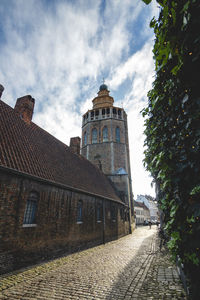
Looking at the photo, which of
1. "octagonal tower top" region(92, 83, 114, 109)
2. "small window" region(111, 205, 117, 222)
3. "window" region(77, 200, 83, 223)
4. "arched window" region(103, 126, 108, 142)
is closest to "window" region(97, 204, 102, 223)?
"window" region(77, 200, 83, 223)

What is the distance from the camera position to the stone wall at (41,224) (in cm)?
646

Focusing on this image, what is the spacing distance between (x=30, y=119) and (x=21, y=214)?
7.86 meters

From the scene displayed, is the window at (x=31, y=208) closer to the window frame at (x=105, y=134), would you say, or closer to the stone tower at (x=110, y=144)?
the stone tower at (x=110, y=144)

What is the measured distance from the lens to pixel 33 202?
7961 millimetres

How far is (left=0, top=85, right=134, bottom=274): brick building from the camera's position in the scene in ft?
21.8

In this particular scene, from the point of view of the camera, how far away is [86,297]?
A: 14.5ft

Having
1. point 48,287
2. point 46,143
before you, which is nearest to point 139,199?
point 46,143

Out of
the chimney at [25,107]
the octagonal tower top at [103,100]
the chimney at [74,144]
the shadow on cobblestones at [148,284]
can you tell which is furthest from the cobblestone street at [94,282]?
the octagonal tower top at [103,100]

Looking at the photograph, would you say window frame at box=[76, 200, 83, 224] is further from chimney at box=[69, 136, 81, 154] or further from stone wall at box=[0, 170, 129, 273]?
chimney at box=[69, 136, 81, 154]

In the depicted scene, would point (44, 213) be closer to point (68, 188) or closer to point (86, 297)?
point (68, 188)

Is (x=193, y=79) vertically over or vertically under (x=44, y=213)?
over

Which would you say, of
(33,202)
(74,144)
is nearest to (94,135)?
(74,144)

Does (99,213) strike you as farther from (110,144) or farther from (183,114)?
(110,144)

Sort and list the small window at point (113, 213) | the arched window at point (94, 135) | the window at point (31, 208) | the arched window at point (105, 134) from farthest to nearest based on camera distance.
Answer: the arched window at point (94, 135) → the arched window at point (105, 134) → the small window at point (113, 213) → the window at point (31, 208)
